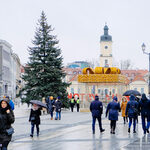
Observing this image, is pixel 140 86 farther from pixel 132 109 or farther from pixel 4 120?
pixel 4 120

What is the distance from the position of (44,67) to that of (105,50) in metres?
112

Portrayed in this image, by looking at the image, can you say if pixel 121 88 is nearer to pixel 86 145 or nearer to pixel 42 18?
pixel 42 18

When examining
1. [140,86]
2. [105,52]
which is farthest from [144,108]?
[105,52]

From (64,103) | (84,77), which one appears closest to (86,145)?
(84,77)

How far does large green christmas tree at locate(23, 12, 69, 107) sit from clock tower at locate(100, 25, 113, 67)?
106894 millimetres

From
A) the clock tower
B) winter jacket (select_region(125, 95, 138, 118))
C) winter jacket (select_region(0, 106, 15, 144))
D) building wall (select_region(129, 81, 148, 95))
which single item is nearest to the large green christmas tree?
winter jacket (select_region(125, 95, 138, 118))

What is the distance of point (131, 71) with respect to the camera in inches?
6102

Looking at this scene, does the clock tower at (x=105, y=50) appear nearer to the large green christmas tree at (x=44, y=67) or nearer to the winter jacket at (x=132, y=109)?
the large green christmas tree at (x=44, y=67)

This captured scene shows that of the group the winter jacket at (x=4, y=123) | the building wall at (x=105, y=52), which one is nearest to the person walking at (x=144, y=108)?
the winter jacket at (x=4, y=123)

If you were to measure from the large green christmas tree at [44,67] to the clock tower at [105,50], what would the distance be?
106894mm

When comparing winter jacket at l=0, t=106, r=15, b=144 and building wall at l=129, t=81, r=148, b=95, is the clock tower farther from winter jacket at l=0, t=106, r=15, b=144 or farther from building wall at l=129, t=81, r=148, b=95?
winter jacket at l=0, t=106, r=15, b=144

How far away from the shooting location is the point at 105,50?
158m

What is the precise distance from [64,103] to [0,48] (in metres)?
47.3

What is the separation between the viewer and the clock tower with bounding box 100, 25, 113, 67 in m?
156
